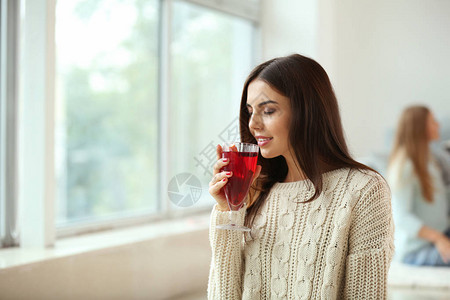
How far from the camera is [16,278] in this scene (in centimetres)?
168

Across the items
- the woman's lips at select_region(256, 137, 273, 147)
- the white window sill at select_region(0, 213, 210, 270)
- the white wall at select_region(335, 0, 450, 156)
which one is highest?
the white wall at select_region(335, 0, 450, 156)

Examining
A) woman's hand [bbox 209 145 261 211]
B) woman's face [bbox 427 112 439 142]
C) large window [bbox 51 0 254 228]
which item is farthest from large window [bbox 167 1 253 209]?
woman's hand [bbox 209 145 261 211]

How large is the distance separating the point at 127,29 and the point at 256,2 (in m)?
1.05

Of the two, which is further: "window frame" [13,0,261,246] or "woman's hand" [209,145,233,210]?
"window frame" [13,0,261,246]

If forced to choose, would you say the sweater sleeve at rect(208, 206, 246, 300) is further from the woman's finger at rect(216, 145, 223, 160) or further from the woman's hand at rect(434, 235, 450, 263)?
the woman's hand at rect(434, 235, 450, 263)

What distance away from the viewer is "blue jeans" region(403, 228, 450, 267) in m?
2.88

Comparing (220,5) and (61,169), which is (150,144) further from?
(220,5)

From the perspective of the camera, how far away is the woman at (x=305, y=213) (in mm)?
1221

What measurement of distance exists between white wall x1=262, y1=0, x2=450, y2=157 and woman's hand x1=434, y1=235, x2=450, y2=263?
102 centimetres

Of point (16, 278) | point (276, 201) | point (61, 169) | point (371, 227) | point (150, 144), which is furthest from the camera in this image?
point (61, 169)

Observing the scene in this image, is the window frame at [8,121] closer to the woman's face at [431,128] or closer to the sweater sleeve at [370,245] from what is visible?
the sweater sleeve at [370,245]

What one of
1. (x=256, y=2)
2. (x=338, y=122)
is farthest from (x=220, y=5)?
(x=338, y=122)

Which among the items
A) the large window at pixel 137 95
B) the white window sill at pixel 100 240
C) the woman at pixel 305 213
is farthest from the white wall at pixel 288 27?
the woman at pixel 305 213

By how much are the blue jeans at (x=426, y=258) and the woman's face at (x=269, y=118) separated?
6.81ft
